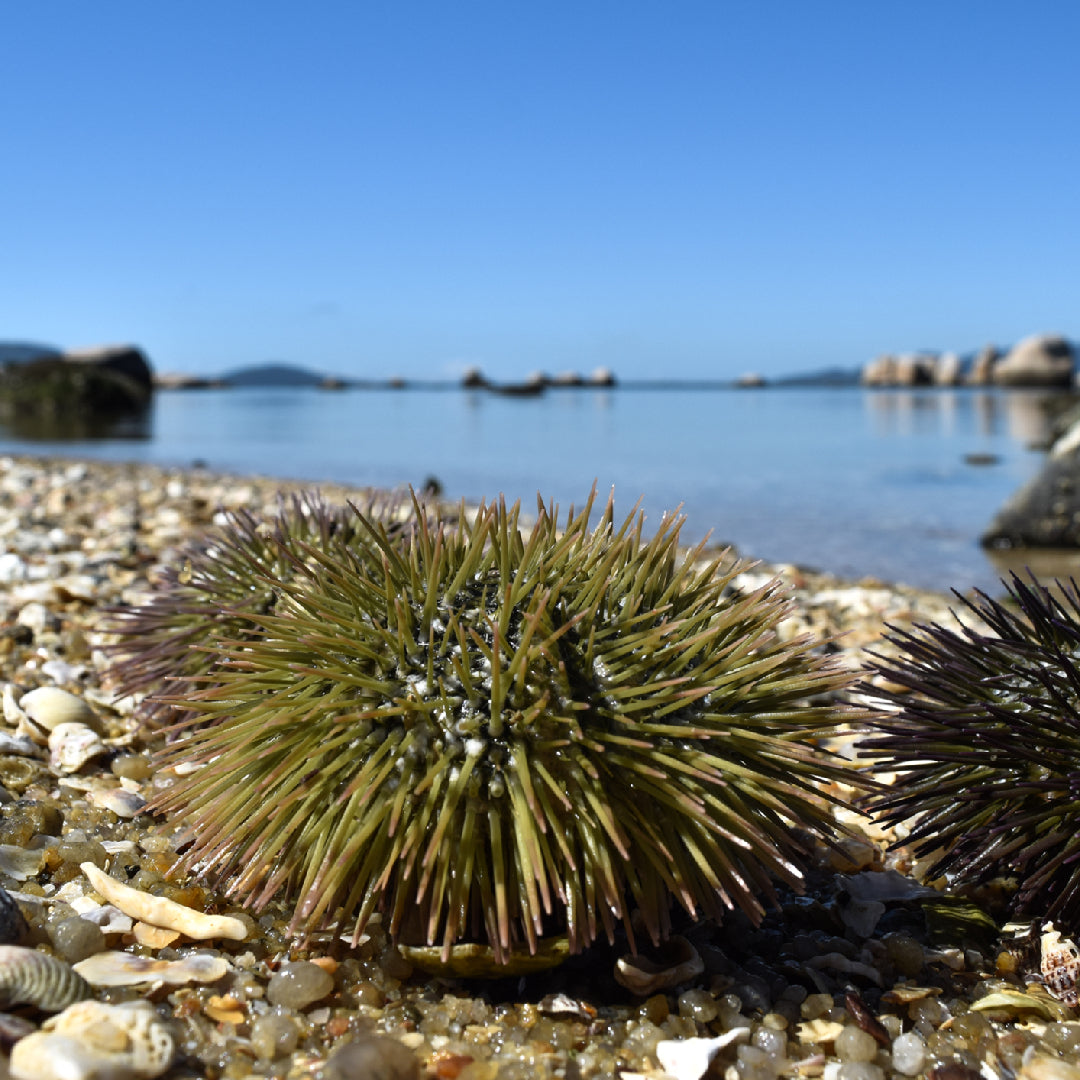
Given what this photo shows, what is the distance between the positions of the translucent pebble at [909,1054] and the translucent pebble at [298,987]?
1.42m

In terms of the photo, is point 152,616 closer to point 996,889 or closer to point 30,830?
point 30,830

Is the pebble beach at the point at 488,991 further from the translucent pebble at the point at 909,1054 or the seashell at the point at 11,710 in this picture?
the seashell at the point at 11,710

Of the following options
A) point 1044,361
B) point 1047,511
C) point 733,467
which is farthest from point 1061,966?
point 1044,361

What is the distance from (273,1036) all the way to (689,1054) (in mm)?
983

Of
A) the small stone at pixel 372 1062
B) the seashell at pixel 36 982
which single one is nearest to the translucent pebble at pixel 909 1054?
the small stone at pixel 372 1062

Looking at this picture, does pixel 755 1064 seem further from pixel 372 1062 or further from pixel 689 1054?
pixel 372 1062

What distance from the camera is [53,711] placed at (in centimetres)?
405

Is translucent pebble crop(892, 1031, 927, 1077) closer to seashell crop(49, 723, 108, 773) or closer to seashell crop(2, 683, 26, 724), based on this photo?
seashell crop(49, 723, 108, 773)

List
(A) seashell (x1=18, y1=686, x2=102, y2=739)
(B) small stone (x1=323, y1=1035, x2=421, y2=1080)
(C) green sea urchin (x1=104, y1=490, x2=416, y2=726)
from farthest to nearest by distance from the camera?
1. (A) seashell (x1=18, y1=686, x2=102, y2=739)
2. (C) green sea urchin (x1=104, y1=490, x2=416, y2=726)
3. (B) small stone (x1=323, y1=1035, x2=421, y2=1080)

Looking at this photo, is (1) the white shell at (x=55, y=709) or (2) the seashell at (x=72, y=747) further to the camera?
(1) the white shell at (x=55, y=709)

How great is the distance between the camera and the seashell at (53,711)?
4035 millimetres

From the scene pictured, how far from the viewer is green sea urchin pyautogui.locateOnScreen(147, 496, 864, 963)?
7.74 feet

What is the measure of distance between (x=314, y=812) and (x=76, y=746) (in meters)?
1.79

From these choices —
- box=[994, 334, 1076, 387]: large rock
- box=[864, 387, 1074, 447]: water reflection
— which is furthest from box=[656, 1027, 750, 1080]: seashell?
box=[994, 334, 1076, 387]: large rock
